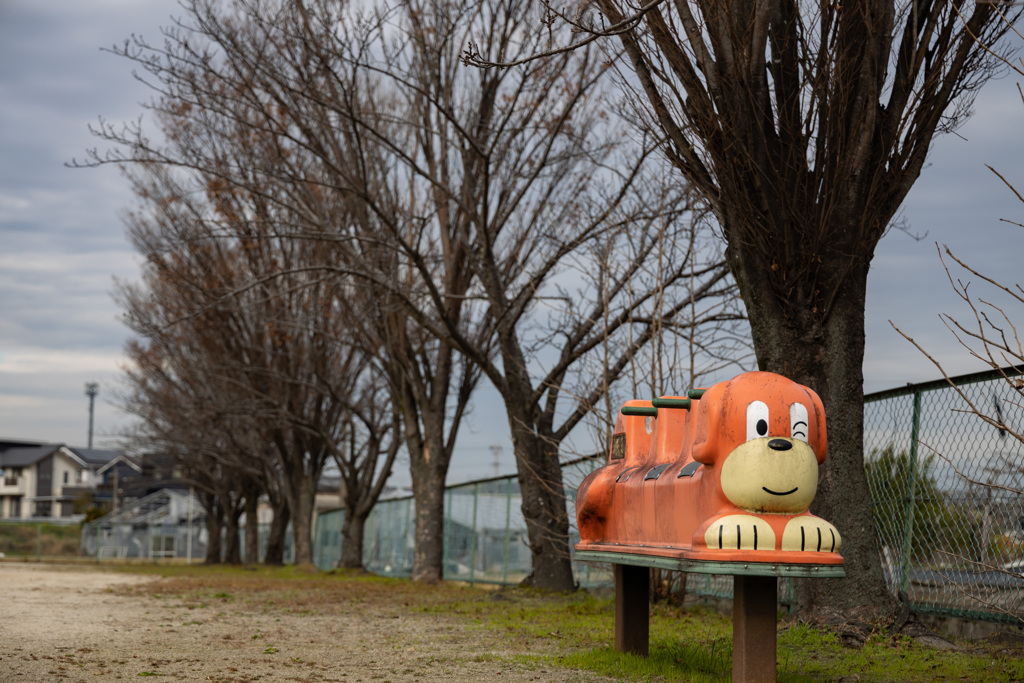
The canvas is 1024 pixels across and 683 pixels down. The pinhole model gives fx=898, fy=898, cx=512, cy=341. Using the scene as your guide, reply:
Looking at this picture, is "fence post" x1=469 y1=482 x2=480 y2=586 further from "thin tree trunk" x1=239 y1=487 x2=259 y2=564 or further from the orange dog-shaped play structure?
"thin tree trunk" x1=239 y1=487 x2=259 y2=564

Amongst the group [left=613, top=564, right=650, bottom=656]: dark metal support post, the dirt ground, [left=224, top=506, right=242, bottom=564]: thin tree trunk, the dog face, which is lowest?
[left=224, top=506, right=242, bottom=564]: thin tree trunk

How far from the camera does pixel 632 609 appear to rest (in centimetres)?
639

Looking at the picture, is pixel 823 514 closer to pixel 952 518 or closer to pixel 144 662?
pixel 952 518

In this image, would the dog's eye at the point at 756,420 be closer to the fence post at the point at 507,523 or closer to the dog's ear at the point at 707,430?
the dog's ear at the point at 707,430

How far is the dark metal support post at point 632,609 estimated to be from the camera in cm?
632

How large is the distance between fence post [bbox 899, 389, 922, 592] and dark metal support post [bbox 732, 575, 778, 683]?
3.26 meters

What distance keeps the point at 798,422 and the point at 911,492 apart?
338cm

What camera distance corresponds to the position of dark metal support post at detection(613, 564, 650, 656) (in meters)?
6.32

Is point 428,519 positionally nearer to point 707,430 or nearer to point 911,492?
point 911,492

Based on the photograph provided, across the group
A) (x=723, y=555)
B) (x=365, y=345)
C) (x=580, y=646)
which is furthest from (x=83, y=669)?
(x=365, y=345)

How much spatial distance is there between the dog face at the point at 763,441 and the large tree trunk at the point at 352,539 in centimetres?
1793

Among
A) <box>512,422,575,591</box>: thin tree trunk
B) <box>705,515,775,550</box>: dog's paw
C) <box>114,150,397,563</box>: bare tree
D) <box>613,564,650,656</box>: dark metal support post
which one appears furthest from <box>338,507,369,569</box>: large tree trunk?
<box>705,515,775,550</box>: dog's paw

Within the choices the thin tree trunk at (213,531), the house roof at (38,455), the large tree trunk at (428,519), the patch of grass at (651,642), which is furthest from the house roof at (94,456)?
the patch of grass at (651,642)

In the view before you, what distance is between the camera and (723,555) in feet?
14.4
